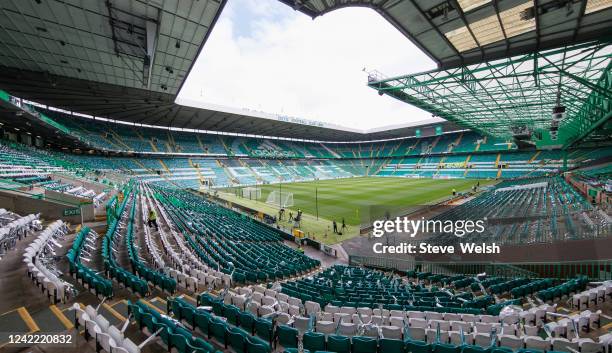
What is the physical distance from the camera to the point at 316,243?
15.4 metres

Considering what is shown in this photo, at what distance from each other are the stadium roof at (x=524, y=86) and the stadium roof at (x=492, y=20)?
100 cm

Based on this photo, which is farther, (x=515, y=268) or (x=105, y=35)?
(x=105, y=35)

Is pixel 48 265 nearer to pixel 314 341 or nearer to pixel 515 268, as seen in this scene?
pixel 314 341

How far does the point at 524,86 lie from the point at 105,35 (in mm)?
23475

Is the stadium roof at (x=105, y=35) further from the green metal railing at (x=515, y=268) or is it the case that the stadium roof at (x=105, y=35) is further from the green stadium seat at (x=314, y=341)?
the green metal railing at (x=515, y=268)

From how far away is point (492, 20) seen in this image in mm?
8062

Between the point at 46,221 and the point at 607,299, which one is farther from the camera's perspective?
the point at 46,221

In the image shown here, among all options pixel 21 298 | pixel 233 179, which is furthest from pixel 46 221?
pixel 233 179

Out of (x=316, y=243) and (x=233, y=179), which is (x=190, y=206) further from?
(x=233, y=179)

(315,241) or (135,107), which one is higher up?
(135,107)

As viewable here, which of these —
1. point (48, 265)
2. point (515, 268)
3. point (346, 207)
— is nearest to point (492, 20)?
point (515, 268)

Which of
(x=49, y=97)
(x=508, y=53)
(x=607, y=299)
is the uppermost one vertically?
(x=49, y=97)

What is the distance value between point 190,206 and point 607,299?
2297cm

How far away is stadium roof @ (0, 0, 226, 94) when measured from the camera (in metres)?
11.1
